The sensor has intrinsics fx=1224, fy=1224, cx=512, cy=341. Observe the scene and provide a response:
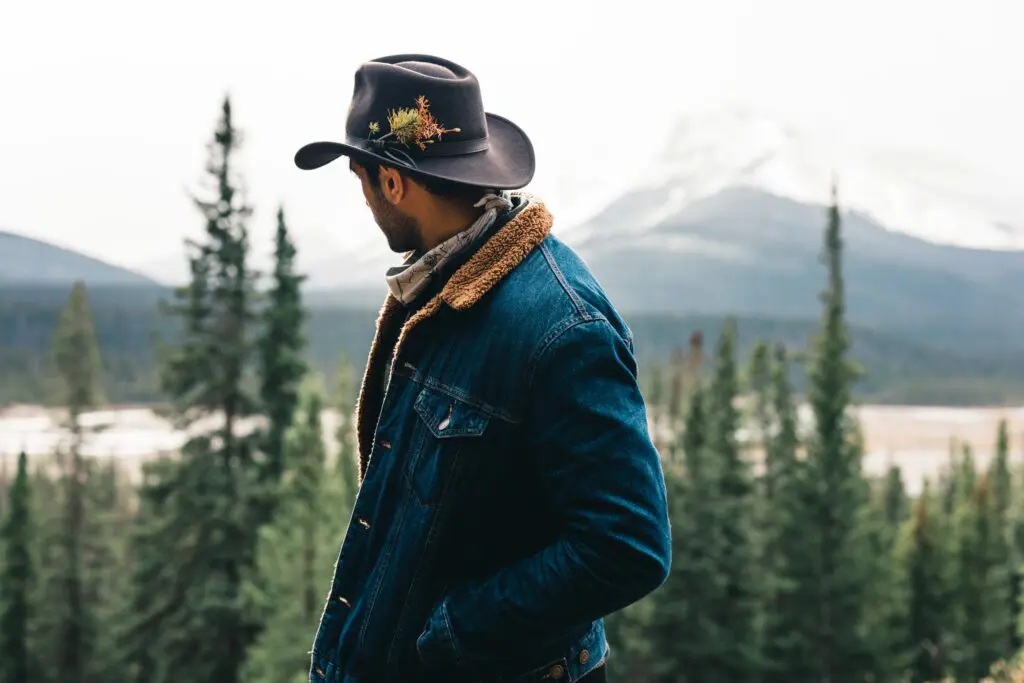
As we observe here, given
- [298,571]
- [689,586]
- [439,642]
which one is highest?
[439,642]

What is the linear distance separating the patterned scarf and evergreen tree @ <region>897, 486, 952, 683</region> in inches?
2094

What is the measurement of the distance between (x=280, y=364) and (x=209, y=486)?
175 inches

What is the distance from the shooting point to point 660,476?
9.37ft

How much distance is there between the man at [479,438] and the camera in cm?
279

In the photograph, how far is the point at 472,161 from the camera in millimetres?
3090

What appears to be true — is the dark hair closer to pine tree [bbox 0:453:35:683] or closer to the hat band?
the hat band

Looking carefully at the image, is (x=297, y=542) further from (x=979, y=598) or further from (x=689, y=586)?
(x=979, y=598)

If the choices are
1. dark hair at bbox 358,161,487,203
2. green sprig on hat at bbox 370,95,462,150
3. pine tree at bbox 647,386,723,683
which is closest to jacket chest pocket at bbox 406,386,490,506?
dark hair at bbox 358,161,487,203

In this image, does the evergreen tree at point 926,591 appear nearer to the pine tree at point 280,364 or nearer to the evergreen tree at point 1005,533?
the evergreen tree at point 1005,533

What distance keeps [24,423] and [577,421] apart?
524 feet

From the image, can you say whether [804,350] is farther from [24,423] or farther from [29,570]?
[24,423]

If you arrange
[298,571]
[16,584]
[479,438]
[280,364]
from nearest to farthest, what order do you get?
[479,438]
[298,571]
[280,364]
[16,584]

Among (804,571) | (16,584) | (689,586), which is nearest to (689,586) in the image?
(689,586)

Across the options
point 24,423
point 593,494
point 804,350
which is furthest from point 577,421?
point 24,423
